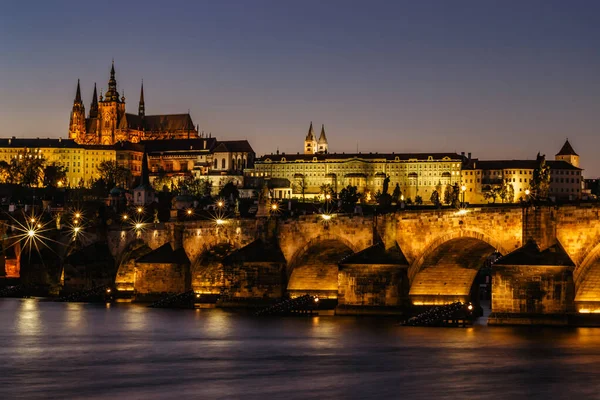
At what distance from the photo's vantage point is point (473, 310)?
65125 mm

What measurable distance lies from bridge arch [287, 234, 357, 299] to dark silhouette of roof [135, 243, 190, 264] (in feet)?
35.9

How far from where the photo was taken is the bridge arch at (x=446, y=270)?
60.5 m

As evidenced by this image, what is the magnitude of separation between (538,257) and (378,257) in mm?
11065

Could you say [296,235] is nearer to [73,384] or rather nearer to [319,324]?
[319,324]

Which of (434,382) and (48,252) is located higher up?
(48,252)

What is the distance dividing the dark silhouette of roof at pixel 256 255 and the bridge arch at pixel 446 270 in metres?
11.3

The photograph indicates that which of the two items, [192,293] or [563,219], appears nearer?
[563,219]

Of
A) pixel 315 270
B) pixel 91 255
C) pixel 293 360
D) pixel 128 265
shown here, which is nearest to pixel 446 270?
pixel 315 270

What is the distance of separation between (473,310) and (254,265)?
13164 mm

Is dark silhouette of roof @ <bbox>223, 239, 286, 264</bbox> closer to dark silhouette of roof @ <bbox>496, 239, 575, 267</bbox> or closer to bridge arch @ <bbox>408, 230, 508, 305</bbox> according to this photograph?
bridge arch @ <bbox>408, 230, 508, 305</bbox>

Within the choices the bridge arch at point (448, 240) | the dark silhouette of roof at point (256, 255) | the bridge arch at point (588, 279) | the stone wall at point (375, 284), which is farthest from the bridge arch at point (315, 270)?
the bridge arch at point (588, 279)

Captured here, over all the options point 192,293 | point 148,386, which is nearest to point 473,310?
point 192,293

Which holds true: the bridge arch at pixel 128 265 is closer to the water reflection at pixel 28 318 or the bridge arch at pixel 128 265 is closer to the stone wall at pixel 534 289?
the water reflection at pixel 28 318

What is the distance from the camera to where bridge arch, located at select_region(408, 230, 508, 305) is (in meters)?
60.5
